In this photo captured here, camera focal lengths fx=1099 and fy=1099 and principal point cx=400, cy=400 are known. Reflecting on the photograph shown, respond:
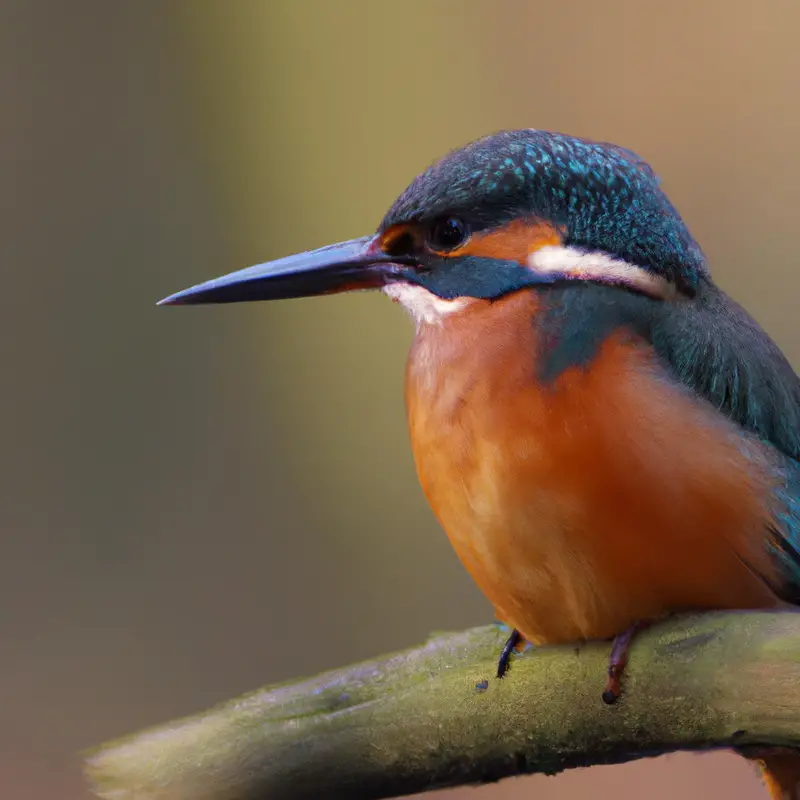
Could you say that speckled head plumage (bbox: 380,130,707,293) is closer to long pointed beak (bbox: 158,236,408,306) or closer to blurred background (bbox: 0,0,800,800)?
long pointed beak (bbox: 158,236,408,306)

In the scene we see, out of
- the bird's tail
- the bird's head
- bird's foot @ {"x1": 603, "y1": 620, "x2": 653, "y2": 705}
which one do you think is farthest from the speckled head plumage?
the bird's tail

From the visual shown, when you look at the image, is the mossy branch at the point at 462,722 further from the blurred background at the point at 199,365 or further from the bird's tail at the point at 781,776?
the blurred background at the point at 199,365

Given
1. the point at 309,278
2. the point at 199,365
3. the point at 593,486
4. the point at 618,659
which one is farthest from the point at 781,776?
the point at 199,365

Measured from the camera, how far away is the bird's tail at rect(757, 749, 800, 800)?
104 cm

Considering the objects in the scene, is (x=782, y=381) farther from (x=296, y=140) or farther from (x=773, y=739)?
(x=296, y=140)

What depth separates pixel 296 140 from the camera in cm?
262

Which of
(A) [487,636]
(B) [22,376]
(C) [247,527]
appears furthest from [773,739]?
(B) [22,376]

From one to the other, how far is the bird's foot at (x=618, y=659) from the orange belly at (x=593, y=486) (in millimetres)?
11

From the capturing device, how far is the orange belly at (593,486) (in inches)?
37.9

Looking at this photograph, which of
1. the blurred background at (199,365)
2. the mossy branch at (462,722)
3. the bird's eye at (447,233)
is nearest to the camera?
the mossy branch at (462,722)

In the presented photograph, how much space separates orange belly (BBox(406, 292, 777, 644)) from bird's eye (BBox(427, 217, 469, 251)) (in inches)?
3.1

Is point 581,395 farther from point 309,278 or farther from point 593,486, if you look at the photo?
point 309,278

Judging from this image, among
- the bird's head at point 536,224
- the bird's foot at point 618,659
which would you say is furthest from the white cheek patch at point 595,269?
the bird's foot at point 618,659

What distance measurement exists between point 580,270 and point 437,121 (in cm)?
145
